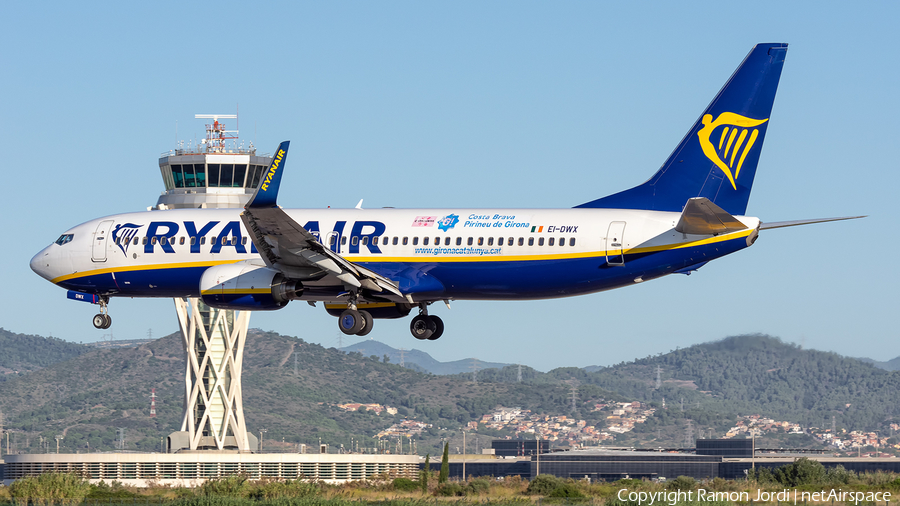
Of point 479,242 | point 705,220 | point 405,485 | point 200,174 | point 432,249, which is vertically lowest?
point 405,485

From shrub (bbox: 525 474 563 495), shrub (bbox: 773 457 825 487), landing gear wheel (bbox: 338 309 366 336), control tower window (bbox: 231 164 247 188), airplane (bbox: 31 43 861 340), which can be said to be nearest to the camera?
airplane (bbox: 31 43 861 340)

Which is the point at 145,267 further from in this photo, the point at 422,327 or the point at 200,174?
the point at 200,174

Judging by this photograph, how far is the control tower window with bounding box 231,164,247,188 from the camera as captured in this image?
8350 centimetres

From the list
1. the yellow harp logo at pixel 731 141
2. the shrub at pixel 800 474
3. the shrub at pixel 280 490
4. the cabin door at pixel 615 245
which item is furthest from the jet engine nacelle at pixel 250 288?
the shrub at pixel 800 474

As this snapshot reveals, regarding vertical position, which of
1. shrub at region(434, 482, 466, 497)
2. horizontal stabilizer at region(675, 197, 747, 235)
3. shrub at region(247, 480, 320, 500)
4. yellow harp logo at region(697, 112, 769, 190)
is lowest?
shrub at region(434, 482, 466, 497)

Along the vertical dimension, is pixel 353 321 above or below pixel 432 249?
below

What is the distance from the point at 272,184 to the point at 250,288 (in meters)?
5.99

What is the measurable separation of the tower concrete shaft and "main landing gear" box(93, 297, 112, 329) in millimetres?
43458

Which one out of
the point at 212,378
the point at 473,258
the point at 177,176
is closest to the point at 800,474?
the point at 212,378

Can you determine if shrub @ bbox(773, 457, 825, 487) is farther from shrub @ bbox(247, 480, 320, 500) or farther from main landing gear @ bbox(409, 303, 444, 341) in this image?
main landing gear @ bbox(409, 303, 444, 341)

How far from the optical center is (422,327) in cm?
4756

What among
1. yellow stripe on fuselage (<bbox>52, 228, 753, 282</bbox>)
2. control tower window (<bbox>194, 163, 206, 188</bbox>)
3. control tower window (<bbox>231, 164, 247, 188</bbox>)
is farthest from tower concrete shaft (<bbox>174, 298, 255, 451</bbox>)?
yellow stripe on fuselage (<bbox>52, 228, 753, 282</bbox>)

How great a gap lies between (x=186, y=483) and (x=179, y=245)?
45.0m

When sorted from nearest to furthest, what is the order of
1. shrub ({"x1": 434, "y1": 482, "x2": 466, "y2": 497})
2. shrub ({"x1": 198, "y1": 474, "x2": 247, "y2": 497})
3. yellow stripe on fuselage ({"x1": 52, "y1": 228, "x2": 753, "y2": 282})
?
yellow stripe on fuselage ({"x1": 52, "y1": 228, "x2": 753, "y2": 282}), shrub ({"x1": 198, "y1": 474, "x2": 247, "y2": 497}), shrub ({"x1": 434, "y1": 482, "x2": 466, "y2": 497})
